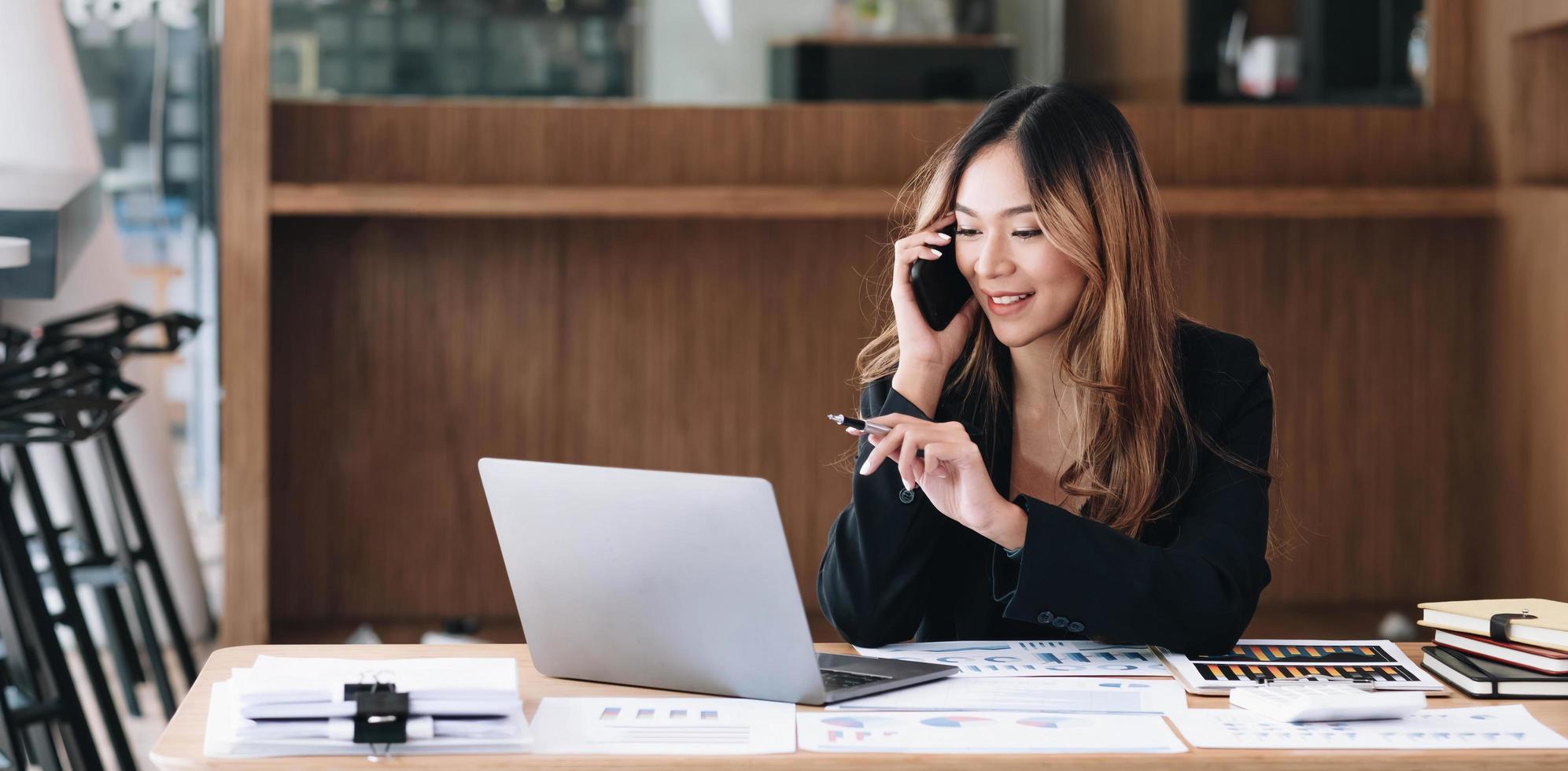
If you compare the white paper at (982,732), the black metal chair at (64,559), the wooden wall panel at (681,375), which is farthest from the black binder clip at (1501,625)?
the wooden wall panel at (681,375)

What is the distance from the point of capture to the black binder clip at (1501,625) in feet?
4.55

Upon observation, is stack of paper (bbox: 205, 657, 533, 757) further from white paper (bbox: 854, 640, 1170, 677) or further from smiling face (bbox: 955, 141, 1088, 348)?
smiling face (bbox: 955, 141, 1088, 348)

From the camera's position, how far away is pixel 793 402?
3773mm

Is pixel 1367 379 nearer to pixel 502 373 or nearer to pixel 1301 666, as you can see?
pixel 502 373

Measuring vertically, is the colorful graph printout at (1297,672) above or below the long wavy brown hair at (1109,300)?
below

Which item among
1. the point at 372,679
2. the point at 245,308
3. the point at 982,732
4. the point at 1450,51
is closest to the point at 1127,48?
the point at 1450,51

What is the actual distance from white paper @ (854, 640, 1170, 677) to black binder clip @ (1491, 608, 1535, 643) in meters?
0.29

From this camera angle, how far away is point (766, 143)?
3.62 m

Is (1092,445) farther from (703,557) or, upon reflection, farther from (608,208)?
(608,208)

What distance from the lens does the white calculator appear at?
1.22 m

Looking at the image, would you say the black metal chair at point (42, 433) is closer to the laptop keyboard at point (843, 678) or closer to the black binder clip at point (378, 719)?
the black binder clip at point (378, 719)

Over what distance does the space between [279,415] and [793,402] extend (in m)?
1.23

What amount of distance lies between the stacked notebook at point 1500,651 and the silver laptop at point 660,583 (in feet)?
1.51

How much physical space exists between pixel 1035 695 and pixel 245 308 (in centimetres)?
253
